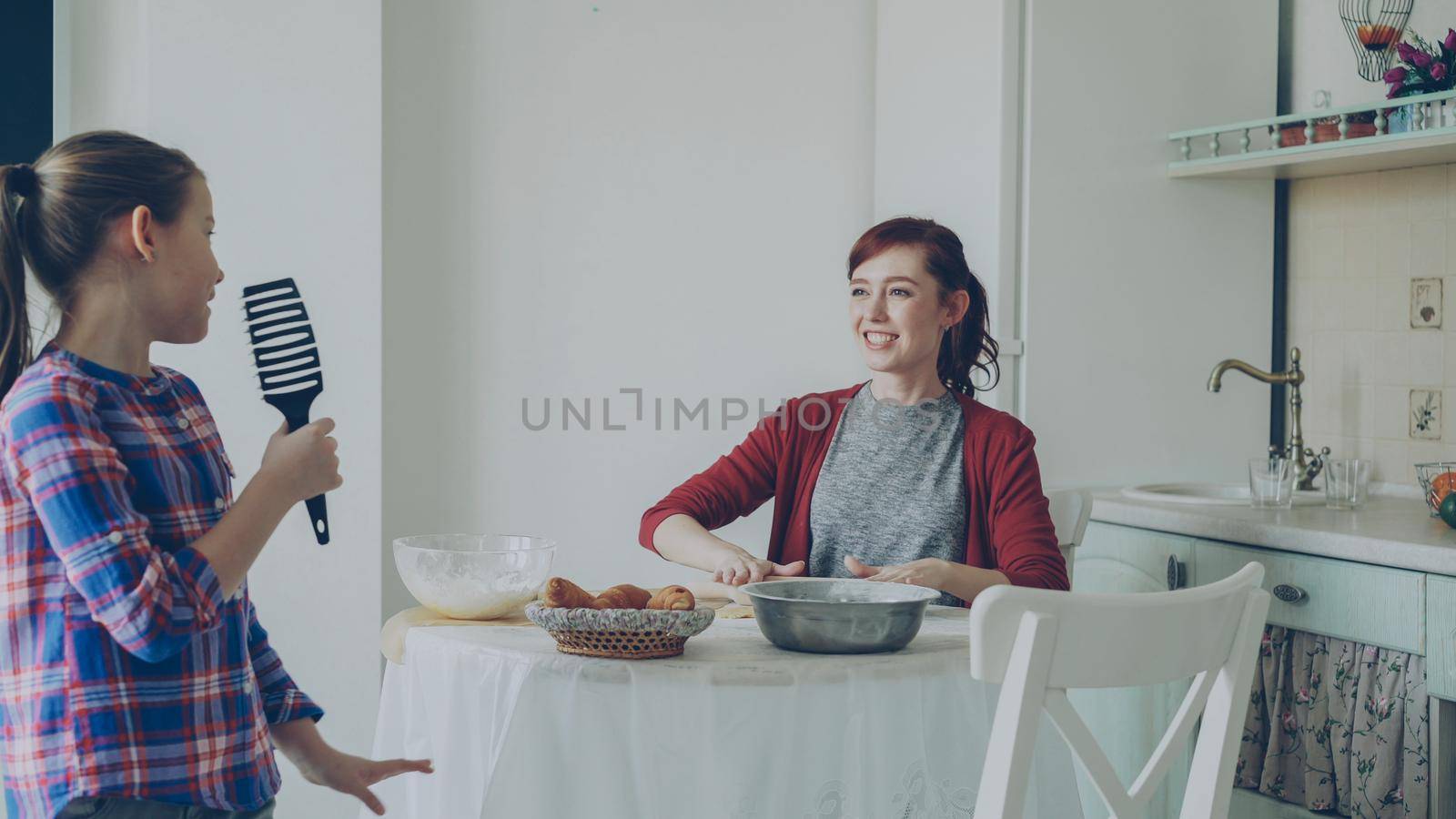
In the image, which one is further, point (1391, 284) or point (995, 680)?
point (1391, 284)

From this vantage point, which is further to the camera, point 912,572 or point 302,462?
point 912,572

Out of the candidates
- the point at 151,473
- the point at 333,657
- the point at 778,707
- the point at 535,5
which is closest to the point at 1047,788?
the point at 778,707

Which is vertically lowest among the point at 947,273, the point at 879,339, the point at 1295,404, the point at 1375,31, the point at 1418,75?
the point at 1295,404

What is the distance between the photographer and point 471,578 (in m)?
1.54

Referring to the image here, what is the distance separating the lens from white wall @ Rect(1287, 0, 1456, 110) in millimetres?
2662

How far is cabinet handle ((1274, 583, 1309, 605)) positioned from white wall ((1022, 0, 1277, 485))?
0.57m

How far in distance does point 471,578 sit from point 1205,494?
1933 mm

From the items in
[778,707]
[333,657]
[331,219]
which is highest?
[331,219]

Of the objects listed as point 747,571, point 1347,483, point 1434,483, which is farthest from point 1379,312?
point 747,571

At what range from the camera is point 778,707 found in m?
1.30

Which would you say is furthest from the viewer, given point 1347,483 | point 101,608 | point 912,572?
point 1347,483

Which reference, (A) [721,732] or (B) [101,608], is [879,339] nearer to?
(A) [721,732]

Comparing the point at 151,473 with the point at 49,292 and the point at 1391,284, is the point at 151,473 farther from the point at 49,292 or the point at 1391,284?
the point at 1391,284

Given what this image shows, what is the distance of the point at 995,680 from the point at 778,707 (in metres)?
0.28
